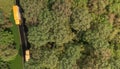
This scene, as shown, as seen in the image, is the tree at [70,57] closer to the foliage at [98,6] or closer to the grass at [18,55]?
the foliage at [98,6]

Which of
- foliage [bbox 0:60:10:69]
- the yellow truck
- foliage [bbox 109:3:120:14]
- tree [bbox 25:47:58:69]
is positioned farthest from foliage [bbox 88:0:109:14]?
foliage [bbox 0:60:10:69]

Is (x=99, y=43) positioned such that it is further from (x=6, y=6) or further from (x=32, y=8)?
(x=6, y=6)

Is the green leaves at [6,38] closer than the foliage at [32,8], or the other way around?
the foliage at [32,8]

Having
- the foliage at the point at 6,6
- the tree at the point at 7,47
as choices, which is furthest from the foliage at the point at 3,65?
the foliage at the point at 6,6

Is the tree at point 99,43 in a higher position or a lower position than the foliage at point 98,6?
lower

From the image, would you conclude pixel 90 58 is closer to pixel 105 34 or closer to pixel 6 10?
A: pixel 105 34

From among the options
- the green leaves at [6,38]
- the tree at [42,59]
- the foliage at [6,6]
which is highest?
the foliage at [6,6]

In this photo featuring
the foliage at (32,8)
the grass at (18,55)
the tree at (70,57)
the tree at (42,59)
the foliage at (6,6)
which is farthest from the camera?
the grass at (18,55)

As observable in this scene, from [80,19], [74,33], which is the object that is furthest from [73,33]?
[80,19]

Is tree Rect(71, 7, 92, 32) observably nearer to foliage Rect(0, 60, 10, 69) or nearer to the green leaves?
the green leaves

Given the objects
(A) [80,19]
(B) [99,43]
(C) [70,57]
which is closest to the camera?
(A) [80,19]
